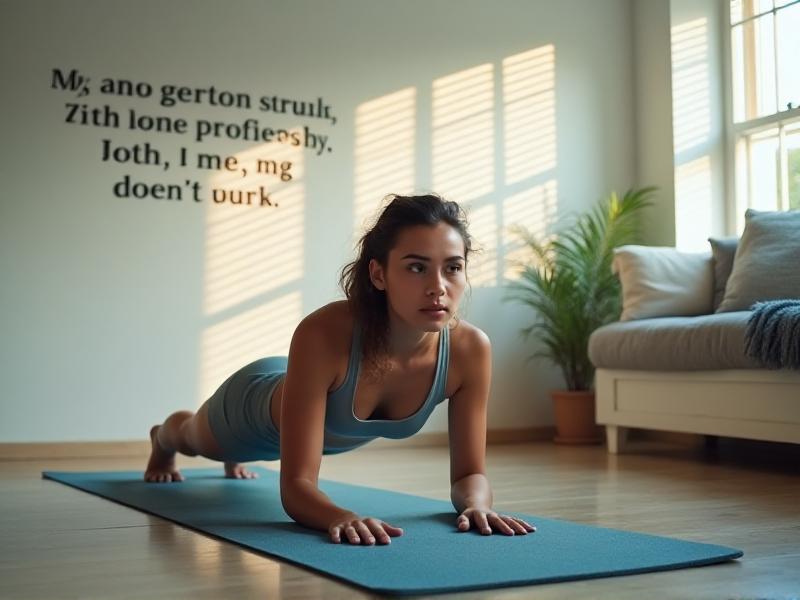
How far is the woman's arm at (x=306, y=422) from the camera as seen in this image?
213 cm

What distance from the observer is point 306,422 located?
7.00 ft

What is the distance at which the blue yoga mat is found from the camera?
1674 millimetres

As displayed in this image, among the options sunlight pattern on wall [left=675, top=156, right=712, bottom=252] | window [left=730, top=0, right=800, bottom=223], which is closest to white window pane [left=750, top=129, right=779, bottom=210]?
window [left=730, top=0, right=800, bottom=223]

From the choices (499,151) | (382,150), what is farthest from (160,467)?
(499,151)

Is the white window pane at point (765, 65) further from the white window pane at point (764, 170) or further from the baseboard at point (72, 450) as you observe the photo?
the baseboard at point (72, 450)

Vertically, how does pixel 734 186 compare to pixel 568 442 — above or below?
above

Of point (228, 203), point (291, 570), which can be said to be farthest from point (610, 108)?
point (291, 570)

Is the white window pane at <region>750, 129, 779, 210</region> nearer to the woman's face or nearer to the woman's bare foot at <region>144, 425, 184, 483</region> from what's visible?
the woman's bare foot at <region>144, 425, 184, 483</region>

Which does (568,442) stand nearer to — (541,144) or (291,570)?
(541,144)

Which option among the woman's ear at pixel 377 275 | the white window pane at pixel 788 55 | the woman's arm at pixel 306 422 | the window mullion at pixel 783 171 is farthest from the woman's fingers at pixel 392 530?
the white window pane at pixel 788 55

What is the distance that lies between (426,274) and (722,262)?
293 cm

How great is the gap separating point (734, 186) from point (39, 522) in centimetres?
408

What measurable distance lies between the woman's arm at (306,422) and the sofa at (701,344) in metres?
1.89

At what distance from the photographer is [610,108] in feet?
19.0
